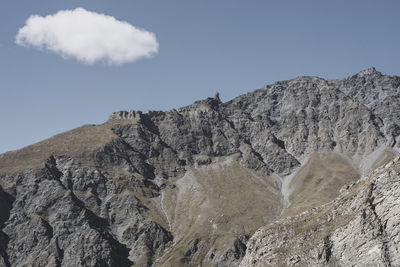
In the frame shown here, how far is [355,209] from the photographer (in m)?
76.2

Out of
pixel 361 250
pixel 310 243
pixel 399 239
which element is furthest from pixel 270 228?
pixel 399 239

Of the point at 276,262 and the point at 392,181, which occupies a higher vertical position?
the point at 392,181

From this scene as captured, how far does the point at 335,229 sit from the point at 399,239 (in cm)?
1414

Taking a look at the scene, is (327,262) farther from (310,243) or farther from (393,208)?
(393,208)

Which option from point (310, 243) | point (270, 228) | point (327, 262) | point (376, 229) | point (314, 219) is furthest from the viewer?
point (270, 228)

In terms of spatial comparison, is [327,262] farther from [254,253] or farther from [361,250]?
[254,253]

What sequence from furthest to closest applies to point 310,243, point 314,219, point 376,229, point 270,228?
point 270,228, point 314,219, point 310,243, point 376,229

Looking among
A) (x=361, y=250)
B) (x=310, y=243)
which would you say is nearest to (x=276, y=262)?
(x=310, y=243)

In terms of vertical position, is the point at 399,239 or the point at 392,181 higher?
the point at 392,181

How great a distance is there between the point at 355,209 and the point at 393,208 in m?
8.96

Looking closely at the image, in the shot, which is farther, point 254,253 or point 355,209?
point 254,253

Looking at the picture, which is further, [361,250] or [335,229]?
[335,229]

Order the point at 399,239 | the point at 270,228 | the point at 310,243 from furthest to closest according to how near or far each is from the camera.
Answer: the point at 270,228
the point at 310,243
the point at 399,239

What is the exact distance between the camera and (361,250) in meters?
69.6
